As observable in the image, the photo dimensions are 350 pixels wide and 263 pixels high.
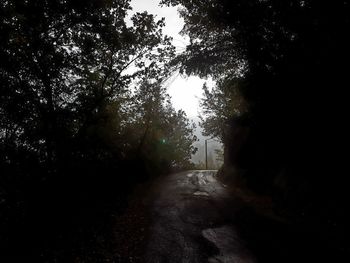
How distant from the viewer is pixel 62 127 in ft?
34.6

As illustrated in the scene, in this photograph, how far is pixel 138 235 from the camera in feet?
27.7

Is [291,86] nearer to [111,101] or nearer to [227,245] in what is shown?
[227,245]

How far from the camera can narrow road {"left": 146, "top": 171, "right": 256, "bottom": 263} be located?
6914 millimetres

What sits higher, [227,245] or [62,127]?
[62,127]

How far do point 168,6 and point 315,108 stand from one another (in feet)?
30.0

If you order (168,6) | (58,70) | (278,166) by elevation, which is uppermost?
(168,6)

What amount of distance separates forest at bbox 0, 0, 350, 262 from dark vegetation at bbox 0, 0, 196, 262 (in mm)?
48

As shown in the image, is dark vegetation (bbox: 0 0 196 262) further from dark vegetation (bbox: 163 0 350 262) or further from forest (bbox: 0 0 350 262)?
dark vegetation (bbox: 163 0 350 262)

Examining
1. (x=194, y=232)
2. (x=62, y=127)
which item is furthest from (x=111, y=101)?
(x=194, y=232)

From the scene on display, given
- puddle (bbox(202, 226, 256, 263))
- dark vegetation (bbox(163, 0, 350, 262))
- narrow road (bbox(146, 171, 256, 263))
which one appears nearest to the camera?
puddle (bbox(202, 226, 256, 263))

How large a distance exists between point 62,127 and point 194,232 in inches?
283

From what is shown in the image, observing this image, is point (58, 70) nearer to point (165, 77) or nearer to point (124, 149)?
point (165, 77)

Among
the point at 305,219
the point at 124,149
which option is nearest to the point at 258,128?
the point at 305,219

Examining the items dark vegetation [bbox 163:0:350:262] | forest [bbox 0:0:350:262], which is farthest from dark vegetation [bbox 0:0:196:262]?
dark vegetation [bbox 163:0:350:262]
